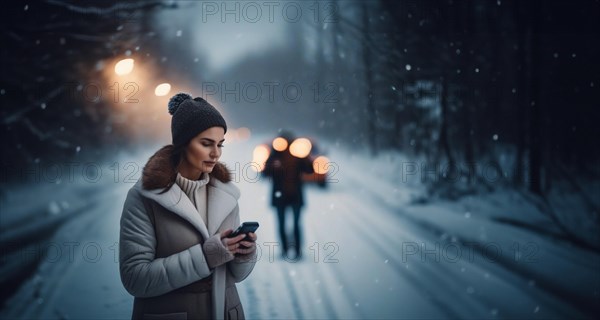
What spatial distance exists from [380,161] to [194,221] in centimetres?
2160

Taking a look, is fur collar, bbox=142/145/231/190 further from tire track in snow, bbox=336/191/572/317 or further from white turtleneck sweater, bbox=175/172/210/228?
tire track in snow, bbox=336/191/572/317

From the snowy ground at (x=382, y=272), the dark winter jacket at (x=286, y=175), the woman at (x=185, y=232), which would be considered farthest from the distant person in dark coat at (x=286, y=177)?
the woman at (x=185, y=232)

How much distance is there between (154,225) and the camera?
7.56 feet

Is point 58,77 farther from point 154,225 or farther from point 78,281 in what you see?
point 154,225

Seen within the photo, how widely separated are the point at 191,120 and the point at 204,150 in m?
0.17

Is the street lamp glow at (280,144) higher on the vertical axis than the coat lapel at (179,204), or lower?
higher

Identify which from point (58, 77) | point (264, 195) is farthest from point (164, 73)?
point (264, 195)

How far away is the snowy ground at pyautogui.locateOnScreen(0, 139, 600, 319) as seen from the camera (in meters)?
5.63

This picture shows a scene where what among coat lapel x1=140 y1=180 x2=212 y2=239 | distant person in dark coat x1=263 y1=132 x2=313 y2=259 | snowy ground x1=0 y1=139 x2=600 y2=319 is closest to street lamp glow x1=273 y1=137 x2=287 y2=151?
distant person in dark coat x1=263 y1=132 x2=313 y2=259

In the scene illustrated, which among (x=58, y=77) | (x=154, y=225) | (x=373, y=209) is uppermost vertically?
(x=58, y=77)

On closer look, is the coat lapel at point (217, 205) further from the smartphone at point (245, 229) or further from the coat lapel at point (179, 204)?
the smartphone at point (245, 229)

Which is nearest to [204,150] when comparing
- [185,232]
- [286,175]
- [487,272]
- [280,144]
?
[185,232]

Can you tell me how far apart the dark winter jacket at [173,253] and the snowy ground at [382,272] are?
3149mm

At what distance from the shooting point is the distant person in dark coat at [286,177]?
24.5ft
